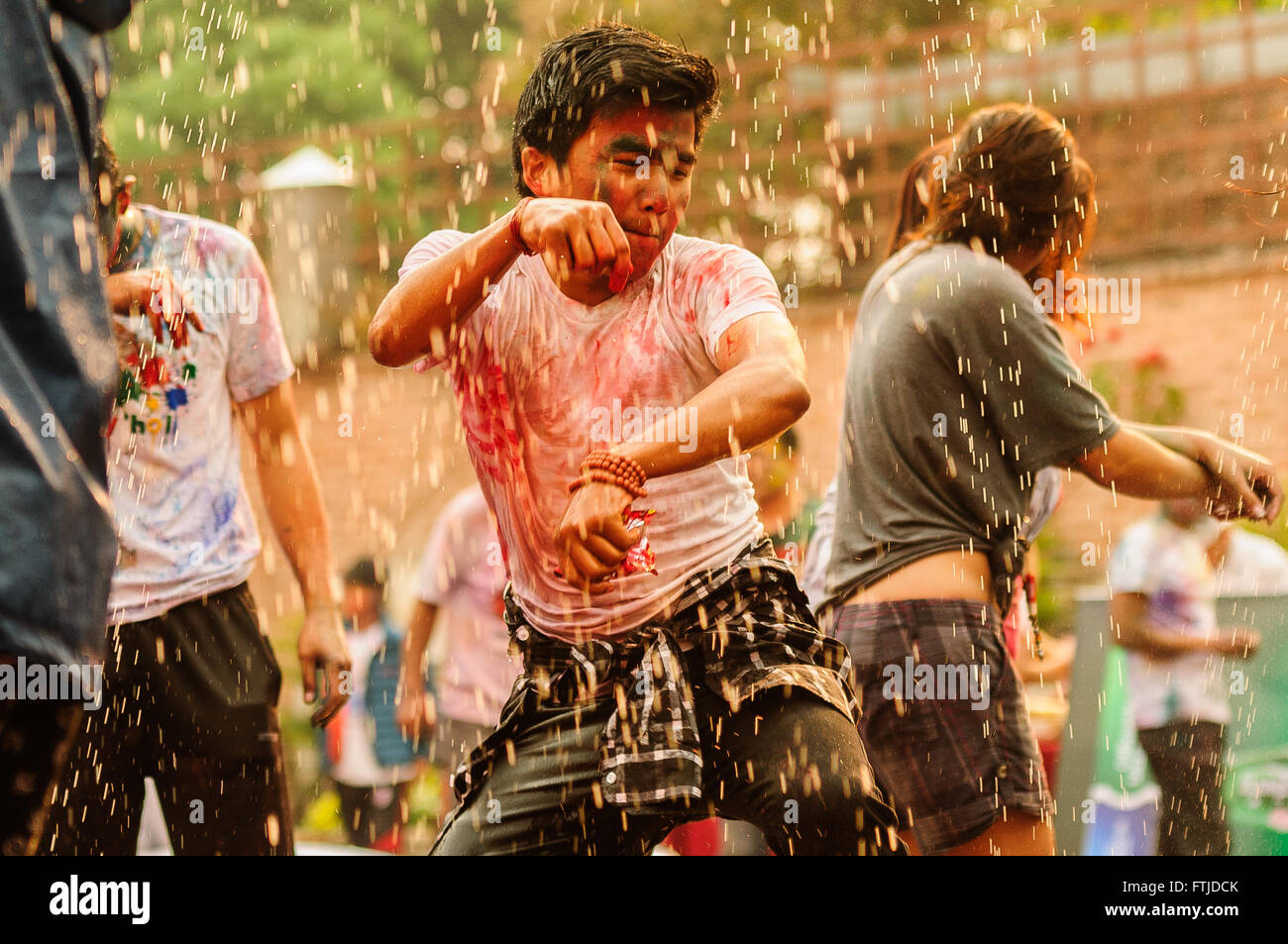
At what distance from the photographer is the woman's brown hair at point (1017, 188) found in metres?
3.77

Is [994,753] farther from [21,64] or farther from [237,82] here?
[237,82]

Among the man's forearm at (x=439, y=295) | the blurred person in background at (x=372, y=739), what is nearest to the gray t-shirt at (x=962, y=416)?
the man's forearm at (x=439, y=295)

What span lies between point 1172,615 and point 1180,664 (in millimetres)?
245

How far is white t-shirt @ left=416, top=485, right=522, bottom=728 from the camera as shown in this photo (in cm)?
597

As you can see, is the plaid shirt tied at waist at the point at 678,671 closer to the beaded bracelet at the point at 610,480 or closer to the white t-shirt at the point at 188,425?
the beaded bracelet at the point at 610,480

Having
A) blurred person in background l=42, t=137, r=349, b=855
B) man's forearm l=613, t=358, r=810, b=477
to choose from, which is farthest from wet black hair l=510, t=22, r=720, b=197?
blurred person in background l=42, t=137, r=349, b=855

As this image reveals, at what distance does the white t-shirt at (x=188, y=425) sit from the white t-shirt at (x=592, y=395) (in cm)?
117

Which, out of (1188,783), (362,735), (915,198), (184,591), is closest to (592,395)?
(184,591)

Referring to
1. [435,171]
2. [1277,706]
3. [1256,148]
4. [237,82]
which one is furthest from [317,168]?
[1277,706]

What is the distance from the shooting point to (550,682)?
2.93 metres

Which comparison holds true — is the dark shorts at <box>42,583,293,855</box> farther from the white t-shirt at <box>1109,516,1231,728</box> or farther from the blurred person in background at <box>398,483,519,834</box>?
the white t-shirt at <box>1109,516,1231,728</box>

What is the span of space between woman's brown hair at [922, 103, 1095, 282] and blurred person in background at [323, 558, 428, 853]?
5.05 meters

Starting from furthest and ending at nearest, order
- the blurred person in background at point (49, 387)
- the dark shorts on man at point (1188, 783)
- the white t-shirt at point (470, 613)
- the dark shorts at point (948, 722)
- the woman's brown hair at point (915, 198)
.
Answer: the white t-shirt at point (470, 613)
the dark shorts on man at point (1188, 783)
the woman's brown hair at point (915, 198)
the dark shorts at point (948, 722)
the blurred person in background at point (49, 387)
